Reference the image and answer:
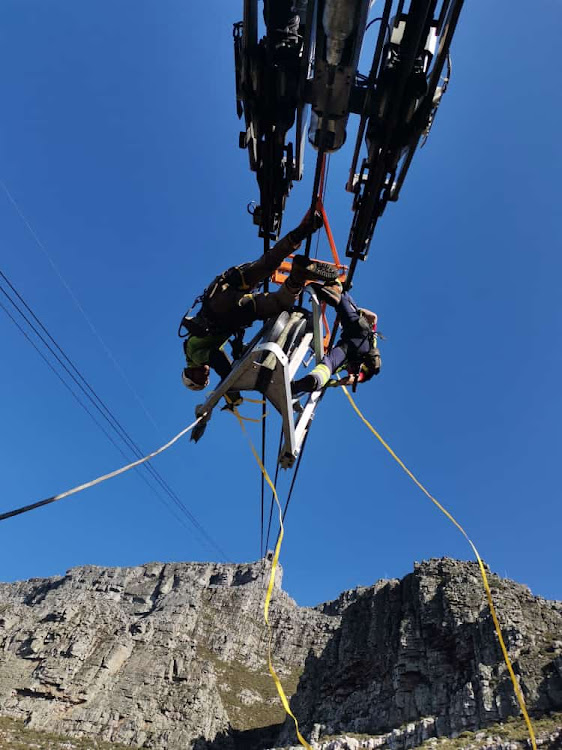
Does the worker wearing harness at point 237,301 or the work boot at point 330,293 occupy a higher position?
the work boot at point 330,293

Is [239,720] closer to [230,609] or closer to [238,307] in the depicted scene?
[230,609]

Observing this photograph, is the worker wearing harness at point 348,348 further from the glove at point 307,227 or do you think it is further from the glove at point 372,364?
the glove at point 307,227

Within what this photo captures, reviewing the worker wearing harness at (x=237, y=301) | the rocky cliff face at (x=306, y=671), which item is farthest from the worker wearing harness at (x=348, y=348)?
the rocky cliff face at (x=306, y=671)

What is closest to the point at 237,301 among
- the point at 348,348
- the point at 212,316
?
the point at 212,316

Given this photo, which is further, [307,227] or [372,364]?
[372,364]

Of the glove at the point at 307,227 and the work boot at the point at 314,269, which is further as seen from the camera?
the work boot at the point at 314,269

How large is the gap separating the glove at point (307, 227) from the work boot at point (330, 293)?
55.9 inches

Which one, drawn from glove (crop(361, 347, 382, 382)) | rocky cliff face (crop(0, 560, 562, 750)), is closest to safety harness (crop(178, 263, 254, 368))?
glove (crop(361, 347, 382, 382))

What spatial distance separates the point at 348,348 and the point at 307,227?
2816 mm

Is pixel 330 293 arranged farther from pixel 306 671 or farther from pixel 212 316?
pixel 306 671

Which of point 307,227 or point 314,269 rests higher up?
point 307,227

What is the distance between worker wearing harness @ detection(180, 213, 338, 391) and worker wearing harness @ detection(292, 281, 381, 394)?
92 cm

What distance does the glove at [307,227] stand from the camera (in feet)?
20.7

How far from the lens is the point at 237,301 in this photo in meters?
7.64
